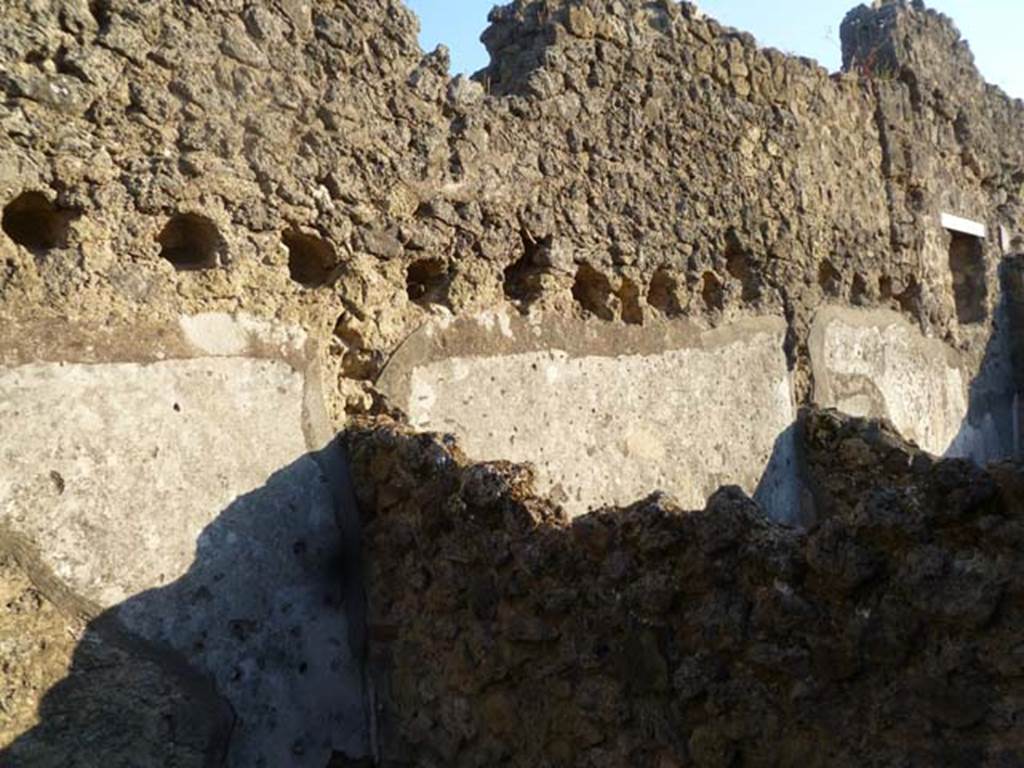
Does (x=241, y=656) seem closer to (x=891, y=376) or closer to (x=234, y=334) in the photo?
(x=234, y=334)

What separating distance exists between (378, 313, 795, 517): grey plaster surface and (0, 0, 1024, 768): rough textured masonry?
0.6 inches

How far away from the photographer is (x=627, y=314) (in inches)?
159

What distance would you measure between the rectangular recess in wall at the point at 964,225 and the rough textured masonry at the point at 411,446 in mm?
2500

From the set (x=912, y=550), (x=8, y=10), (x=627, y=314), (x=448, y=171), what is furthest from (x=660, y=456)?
(x=8, y=10)

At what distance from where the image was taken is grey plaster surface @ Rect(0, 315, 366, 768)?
2.38 metres

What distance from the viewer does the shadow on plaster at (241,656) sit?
2.32m

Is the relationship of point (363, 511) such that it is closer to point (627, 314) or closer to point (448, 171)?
point (448, 171)

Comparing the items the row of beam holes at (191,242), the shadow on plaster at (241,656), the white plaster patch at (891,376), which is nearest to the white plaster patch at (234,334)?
the row of beam holes at (191,242)

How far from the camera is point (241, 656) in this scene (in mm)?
2615

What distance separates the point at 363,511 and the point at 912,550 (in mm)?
1571

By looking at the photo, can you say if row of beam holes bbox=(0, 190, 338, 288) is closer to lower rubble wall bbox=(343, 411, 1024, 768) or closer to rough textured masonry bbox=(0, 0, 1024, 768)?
rough textured masonry bbox=(0, 0, 1024, 768)

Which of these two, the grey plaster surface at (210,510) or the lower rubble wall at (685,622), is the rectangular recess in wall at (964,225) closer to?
the lower rubble wall at (685,622)

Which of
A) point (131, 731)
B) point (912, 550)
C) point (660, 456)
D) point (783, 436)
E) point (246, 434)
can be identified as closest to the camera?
point (912, 550)

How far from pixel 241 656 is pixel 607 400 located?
169 centimetres
